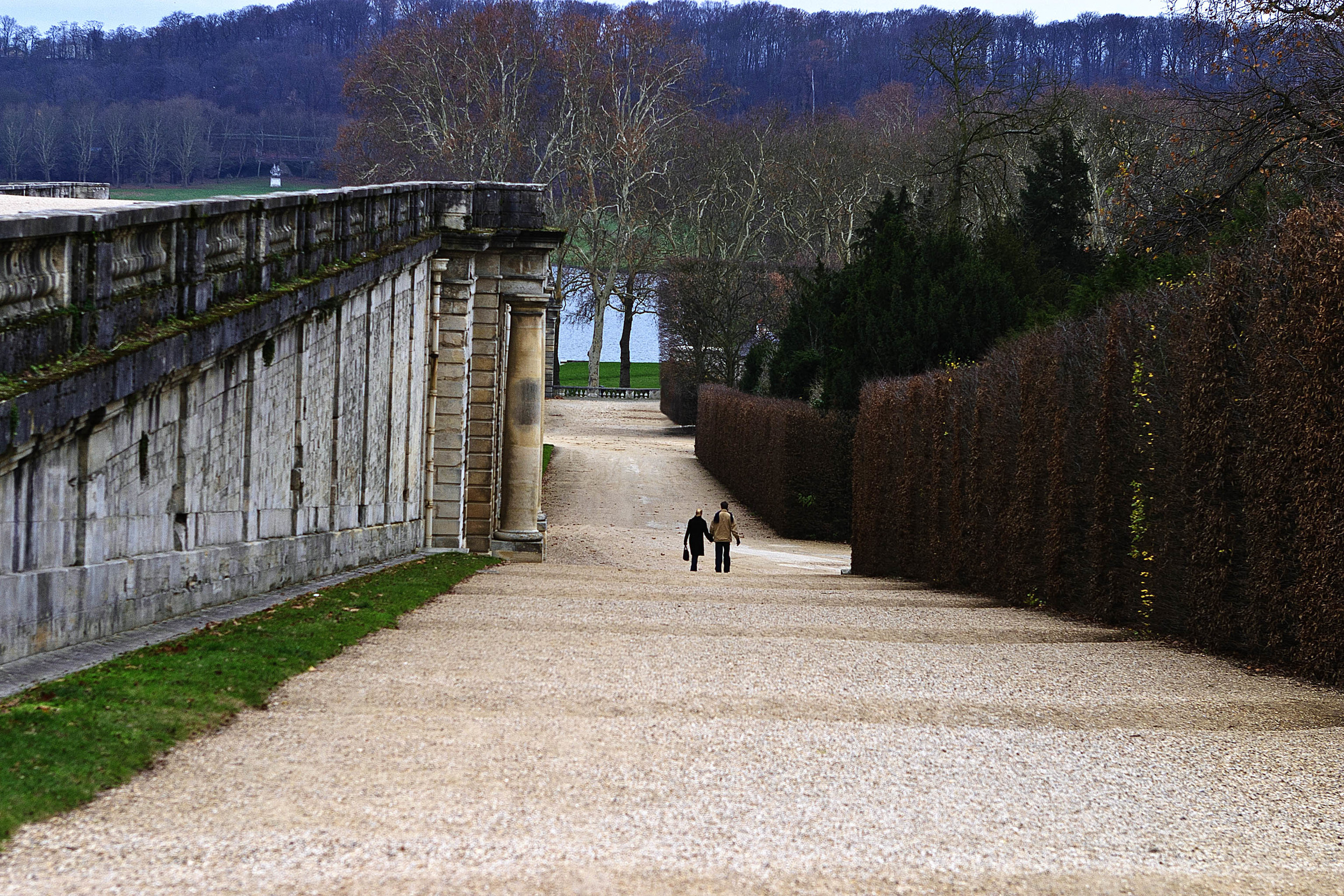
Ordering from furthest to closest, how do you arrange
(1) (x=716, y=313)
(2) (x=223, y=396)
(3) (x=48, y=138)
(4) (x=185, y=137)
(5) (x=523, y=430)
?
(4) (x=185, y=137), (3) (x=48, y=138), (1) (x=716, y=313), (5) (x=523, y=430), (2) (x=223, y=396)

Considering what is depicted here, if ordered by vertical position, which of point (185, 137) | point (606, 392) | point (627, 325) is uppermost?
point (185, 137)

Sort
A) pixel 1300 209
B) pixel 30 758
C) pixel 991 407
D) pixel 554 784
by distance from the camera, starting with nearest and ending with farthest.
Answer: pixel 30 758 → pixel 554 784 → pixel 1300 209 → pixel 991 407

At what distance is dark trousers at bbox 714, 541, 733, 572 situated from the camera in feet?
73.5

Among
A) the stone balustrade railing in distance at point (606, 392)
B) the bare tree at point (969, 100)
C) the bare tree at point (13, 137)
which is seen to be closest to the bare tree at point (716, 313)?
the bare tree at point (969, 100)

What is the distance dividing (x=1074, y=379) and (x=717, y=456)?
28960 millimetres

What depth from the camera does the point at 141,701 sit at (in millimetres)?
6117

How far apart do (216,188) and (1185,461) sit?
8333 cm

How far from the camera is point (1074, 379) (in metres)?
13.7

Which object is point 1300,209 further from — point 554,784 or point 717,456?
point 717,456

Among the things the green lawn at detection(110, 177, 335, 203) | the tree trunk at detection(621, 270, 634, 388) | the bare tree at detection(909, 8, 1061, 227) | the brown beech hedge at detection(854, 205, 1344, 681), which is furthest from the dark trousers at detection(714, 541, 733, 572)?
the green lawn at detection(110, 177, 335, 203)

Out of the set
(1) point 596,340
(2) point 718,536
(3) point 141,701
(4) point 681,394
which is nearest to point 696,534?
(2) point 718,536

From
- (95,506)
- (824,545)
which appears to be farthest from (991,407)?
(824,545)

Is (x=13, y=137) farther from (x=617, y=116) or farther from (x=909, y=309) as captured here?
(x=909, y=309)

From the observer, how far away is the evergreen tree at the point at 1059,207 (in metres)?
38.3
